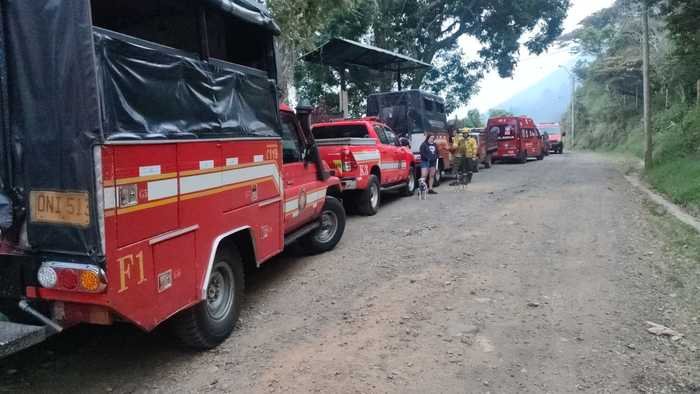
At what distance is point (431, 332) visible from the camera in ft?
15.1

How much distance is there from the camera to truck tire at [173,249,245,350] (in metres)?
4.14

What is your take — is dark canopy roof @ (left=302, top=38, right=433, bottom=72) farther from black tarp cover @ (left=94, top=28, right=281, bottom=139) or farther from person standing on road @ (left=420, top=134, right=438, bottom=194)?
black tarp cover @ (left=94, top=28, right=281, bottom=139)

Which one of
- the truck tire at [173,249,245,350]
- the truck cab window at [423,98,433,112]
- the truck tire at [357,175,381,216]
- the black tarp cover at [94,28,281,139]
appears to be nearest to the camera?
the black tarp cover at [94,28,281,139]

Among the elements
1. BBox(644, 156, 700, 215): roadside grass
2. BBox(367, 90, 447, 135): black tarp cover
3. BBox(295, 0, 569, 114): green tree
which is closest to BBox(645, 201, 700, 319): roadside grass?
BBox(644, 156, 700, 215): roadside grass

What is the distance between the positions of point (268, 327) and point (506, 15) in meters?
23.4

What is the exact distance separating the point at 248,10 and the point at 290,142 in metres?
2.05

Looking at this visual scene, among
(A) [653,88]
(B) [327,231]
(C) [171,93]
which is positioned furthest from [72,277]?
(A) [653,88]

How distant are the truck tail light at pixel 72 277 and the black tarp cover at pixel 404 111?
1349 cm

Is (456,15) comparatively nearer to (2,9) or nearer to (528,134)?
(528,134)

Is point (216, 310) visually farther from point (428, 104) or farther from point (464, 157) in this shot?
point (428, 104)

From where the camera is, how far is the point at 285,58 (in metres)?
13.0

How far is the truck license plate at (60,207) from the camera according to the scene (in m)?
3.11

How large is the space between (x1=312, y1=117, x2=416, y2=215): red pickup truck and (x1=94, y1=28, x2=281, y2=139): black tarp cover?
477 cm

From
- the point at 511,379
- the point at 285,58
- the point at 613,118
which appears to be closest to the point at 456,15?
the point at 285,58
